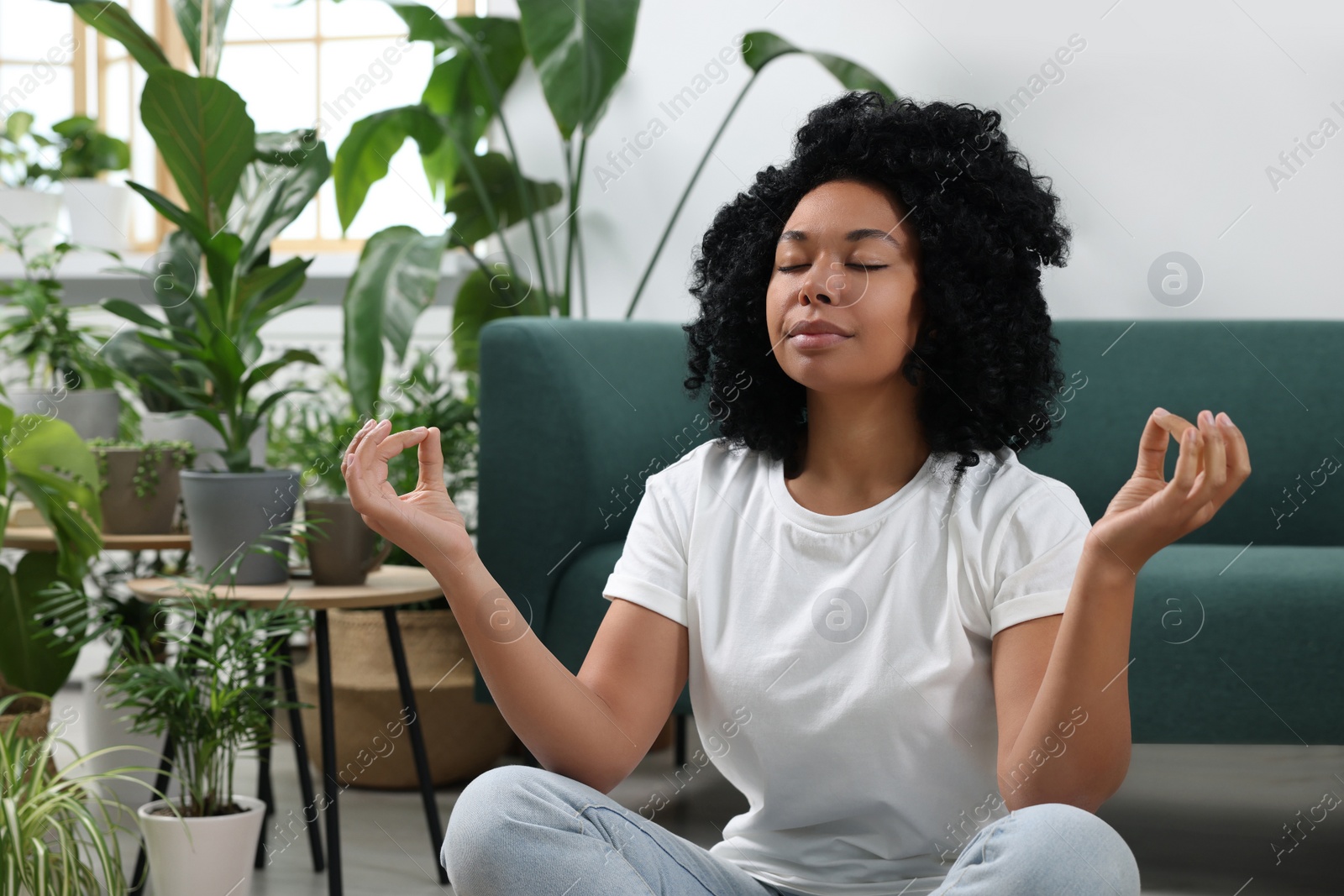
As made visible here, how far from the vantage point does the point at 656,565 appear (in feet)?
3.51

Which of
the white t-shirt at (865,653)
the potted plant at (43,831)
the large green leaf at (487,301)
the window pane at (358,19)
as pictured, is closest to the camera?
the white t-shirt at (865,653)

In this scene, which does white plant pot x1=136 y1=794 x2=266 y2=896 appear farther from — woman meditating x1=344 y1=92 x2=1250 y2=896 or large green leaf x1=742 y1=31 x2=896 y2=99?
large green leaf x1=742 y1=31 x2=896 y2=99

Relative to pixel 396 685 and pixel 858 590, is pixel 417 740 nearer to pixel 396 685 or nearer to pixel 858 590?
pixel 396 685

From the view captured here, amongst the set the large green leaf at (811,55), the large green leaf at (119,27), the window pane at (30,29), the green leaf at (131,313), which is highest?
the window pane at (30,29)

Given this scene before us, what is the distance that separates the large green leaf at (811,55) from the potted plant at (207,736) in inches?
58.1

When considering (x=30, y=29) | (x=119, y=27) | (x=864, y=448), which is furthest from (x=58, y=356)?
(x=30, y=29)

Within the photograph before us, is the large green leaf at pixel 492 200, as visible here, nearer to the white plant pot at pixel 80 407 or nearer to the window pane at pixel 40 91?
the white plant pot at pixel 80 407

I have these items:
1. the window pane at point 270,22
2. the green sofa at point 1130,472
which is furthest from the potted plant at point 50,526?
the window pane at point 270,22

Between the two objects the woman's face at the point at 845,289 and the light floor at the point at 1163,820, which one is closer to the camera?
the woman's face at the point at 845,289

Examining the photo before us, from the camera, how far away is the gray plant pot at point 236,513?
1675 millimetres

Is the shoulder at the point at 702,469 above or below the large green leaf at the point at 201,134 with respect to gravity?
below

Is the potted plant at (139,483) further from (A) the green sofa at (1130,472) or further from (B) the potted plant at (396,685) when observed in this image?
(A) the green sofa at (1130,472)

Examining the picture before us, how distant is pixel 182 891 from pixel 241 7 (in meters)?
2.41

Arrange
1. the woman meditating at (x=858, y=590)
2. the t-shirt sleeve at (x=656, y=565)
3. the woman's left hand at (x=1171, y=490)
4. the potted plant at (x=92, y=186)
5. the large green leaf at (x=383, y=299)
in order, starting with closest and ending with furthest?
the woman's left hand at (x=1171, y=490) → the woman meditating at (x=858, y=590) → the t-shirt sleeve at (x=656, y=565) → the large green leaf at (x=383, y=299) → the potted plant at (x=92, y=186)
